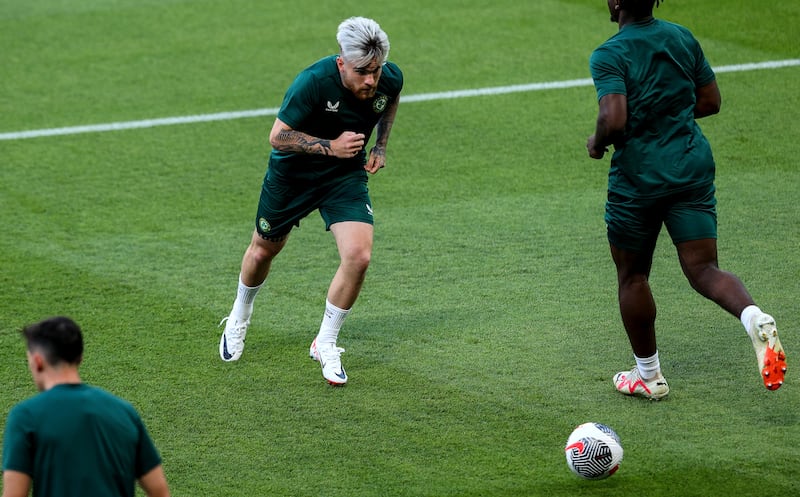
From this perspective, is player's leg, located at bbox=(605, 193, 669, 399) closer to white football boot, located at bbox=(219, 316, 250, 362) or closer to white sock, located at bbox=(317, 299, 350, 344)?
white sock, located at bbox=(317, 299, 350, 344)

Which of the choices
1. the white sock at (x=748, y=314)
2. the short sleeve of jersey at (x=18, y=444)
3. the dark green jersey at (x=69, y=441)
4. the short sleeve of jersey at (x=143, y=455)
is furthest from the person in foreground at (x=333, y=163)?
the short sleeve of jersey at (x=18, y=444)

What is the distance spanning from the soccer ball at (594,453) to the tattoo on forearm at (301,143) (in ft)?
7.12

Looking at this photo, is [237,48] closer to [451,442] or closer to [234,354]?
[234,354]

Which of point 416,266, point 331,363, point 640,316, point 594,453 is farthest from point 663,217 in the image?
point 416,266

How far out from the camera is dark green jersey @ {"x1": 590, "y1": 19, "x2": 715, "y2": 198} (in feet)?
20.4

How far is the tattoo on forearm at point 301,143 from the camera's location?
6.95m

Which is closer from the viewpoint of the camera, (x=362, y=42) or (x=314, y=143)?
(x=362, y=42)

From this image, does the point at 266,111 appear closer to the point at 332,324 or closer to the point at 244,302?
the point at 244,302

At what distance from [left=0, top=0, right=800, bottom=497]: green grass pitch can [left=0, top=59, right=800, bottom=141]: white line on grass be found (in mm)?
143

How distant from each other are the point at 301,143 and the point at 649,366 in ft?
7.45

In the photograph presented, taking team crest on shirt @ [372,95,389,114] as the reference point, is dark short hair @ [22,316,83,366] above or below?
above

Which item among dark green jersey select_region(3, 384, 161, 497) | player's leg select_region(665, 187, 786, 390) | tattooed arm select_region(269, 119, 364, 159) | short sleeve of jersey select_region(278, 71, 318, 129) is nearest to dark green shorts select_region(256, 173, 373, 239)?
tattooed arm select_region(269, 119, 364, 159)

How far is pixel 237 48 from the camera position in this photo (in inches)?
565

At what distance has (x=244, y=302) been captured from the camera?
7.70 m
